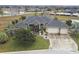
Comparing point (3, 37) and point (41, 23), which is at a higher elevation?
point (41, 23)

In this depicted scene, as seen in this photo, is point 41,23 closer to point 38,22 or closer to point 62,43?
point 38,22

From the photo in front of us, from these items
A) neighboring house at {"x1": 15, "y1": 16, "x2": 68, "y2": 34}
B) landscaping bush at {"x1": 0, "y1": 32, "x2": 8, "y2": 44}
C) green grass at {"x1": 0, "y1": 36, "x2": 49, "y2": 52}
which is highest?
neighboring house at {"x1": 15, "y1": 16, "x2": 68, "y2": 34}

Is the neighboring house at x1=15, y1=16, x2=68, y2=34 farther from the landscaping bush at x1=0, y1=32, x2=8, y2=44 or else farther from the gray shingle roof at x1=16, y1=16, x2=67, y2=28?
the landscaping bush at x1=0, y1=32, x2=8, y2=44

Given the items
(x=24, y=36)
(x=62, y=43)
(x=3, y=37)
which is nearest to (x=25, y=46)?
(x=24, y=36)

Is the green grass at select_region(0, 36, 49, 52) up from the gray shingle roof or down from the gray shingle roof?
down

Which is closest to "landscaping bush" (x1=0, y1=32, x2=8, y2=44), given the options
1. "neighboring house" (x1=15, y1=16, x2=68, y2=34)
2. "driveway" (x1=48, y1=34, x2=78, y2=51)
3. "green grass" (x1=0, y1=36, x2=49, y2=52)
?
→ "green grass" (x1=0, y1=36, x2=49, y2=52)
